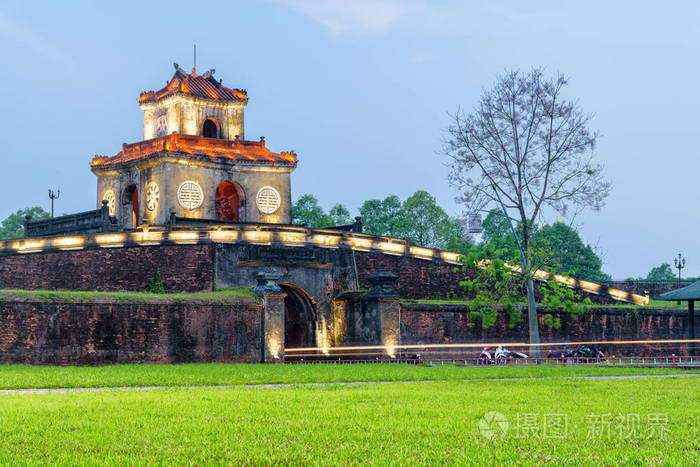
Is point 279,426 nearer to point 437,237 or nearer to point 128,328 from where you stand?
point 128,328

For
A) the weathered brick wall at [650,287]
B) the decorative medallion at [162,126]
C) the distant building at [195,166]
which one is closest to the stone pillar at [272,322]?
the distant building at [195,166]

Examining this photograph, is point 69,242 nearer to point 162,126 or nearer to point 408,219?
point 162,126

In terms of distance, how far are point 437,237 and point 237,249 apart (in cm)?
→ 3618

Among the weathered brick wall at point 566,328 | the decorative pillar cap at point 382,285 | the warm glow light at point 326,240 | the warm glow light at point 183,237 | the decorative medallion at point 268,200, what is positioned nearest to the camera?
the decorative pillar cap at point 382,285

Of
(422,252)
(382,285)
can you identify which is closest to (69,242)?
(382,285)

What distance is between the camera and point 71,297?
23359 mm

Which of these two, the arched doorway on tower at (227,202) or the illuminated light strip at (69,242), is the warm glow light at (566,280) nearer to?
the arched doorway on tower at (227,202)

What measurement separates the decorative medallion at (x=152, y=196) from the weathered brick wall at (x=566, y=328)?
17.0 meters

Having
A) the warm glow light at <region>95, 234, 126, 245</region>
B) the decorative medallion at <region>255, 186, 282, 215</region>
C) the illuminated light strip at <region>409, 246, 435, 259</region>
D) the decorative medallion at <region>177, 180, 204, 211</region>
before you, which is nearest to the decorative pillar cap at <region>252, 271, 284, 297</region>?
the warm glow light at <region>95, 234, 126, 245</region>

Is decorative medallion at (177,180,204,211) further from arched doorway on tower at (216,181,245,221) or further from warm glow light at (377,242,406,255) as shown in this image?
warm glow light at (377,242,406,255)

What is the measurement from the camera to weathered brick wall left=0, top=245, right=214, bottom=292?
31172 mm

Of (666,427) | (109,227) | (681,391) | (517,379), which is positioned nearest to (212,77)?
(109,227)

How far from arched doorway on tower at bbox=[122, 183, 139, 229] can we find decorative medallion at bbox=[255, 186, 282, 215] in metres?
6.87

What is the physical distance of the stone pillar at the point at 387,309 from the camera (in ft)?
98.6
